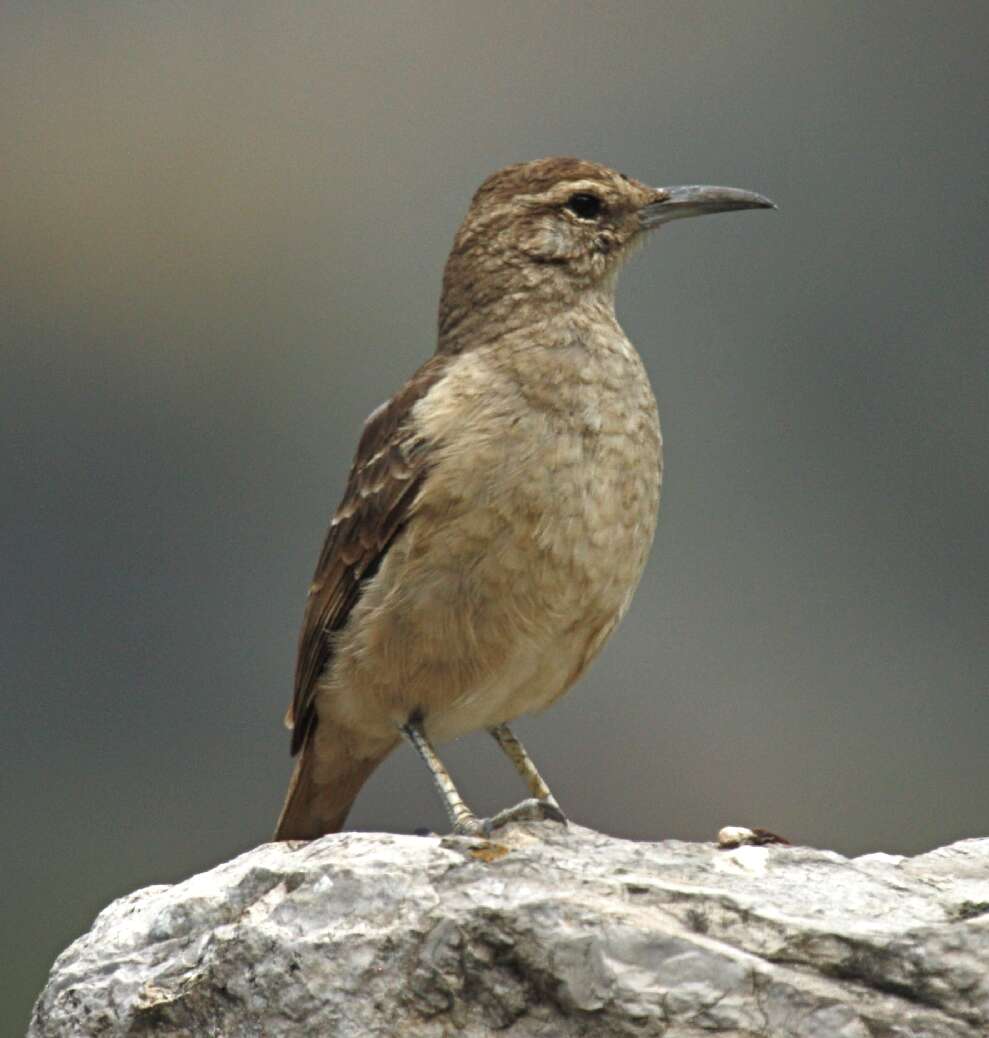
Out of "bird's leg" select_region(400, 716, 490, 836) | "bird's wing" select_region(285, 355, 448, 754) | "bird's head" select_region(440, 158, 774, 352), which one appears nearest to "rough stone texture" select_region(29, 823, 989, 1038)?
"bird's leg" select_region(400, 716, 490, 836)

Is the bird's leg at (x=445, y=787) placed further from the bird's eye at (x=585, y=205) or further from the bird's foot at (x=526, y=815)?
the bird's eye at (x=585, y=205)

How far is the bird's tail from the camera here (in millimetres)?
6176

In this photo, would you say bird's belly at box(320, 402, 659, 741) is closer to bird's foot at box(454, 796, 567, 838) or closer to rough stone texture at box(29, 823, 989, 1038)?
bird's foot at box(454, 796, 567, 838)

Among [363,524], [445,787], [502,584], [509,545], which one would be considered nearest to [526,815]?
[445,787]

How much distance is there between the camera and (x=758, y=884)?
464 centimetres

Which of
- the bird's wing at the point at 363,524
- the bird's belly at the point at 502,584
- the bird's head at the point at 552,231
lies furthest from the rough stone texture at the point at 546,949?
the bird's head at the point at 552,231

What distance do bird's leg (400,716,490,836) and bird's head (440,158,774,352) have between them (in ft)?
4.66

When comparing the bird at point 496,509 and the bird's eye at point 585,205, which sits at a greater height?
the bird's eye at point 585,205

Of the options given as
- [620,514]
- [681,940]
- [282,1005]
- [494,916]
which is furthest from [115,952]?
[620,514]

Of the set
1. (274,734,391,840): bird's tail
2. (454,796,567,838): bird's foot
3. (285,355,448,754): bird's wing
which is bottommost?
(454,796,567,838): bird's foot

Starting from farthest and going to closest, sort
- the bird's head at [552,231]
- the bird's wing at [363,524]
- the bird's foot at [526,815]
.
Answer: the bird's head at [552,231], the bird's wing at [363,524], the bird's foot at [526,815]

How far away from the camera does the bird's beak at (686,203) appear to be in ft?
20.3

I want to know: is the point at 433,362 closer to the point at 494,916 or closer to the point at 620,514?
the point at 620,514

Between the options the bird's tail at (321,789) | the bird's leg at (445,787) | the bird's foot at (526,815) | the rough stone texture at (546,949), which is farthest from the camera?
the bird's tail at (321,789)
